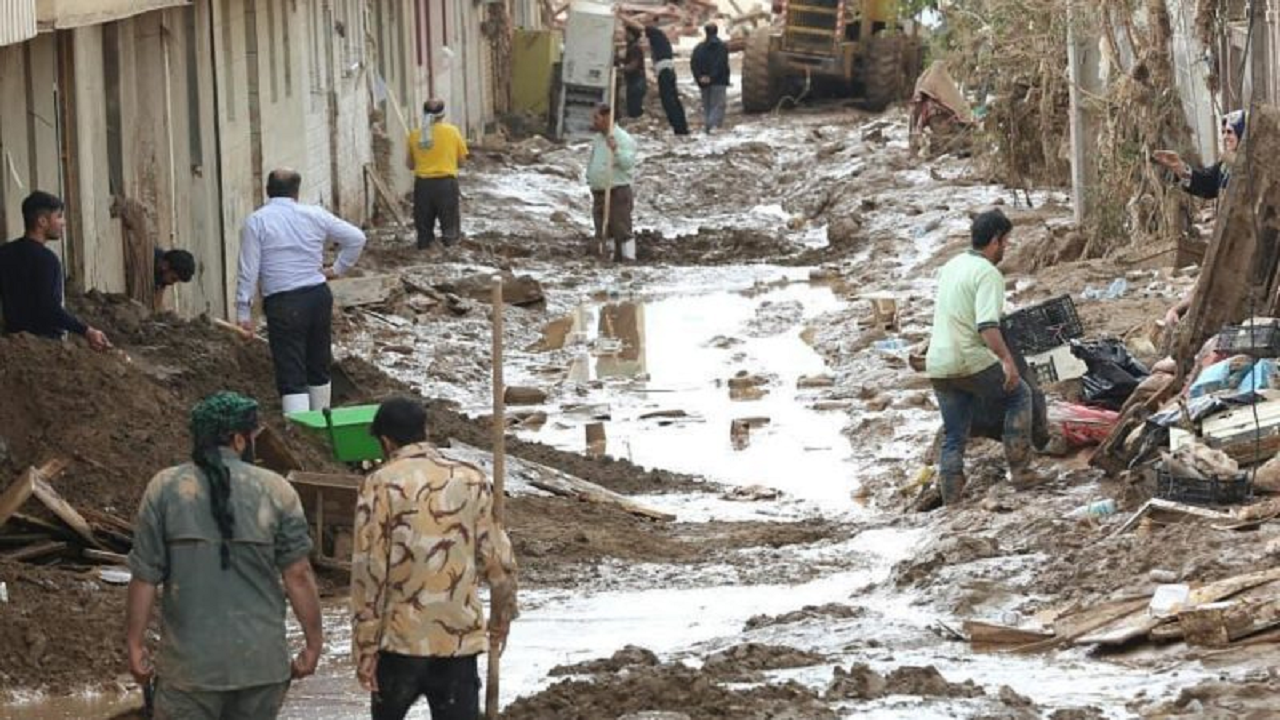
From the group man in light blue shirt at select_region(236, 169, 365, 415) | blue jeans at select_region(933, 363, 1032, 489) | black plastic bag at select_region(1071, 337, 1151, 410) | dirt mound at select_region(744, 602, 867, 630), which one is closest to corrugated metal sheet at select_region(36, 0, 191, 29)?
man in light blue shirt at select_region(236, 169, 365, 415)

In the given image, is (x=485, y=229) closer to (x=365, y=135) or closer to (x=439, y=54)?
(x=365, y=135)

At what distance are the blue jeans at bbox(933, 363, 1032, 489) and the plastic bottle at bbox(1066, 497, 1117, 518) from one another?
0.82 metres

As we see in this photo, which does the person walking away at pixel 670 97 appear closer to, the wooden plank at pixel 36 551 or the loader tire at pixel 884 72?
the loader tire at pixel 884 72

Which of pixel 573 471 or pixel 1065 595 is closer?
pixel 1065 595

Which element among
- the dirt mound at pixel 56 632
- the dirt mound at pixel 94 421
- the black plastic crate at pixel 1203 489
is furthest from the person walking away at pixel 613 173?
the dirt mound at pixel 56 632

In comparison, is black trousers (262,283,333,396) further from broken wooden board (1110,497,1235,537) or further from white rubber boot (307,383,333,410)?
broken wooden board (1110,497,1235,537)

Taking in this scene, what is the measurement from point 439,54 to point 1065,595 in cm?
2655

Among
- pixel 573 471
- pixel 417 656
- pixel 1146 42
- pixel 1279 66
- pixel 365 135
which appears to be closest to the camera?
pixel 417 656

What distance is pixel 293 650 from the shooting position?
10.5 meters

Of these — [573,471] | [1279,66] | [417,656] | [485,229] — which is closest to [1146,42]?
[1279,66]

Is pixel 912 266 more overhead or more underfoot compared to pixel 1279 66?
more underfoot

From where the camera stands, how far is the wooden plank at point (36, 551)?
1094cm

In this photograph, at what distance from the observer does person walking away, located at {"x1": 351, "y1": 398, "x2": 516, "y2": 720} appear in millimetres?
7672

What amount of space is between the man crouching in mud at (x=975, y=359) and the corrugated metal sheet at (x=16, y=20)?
4.65 metres
